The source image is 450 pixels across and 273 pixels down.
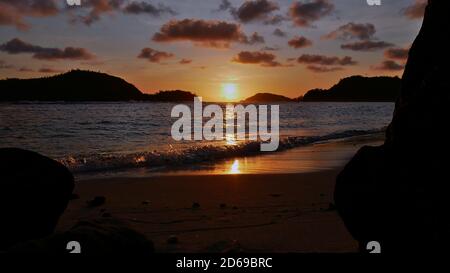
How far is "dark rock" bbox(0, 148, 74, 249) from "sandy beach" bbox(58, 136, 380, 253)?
4.08 feet

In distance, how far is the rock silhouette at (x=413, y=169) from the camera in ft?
10.8

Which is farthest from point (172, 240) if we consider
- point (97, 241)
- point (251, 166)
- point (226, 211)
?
point (251, 166)

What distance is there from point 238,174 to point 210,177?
91 cm

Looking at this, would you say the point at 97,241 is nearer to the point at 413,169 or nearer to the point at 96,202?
the point at 413,169

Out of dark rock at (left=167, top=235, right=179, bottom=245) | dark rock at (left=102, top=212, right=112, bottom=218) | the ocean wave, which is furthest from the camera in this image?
the ocean wave

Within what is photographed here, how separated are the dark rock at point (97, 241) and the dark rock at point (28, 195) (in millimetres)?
923

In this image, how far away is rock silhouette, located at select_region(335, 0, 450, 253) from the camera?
10.8ft

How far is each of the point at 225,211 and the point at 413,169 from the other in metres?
3.95

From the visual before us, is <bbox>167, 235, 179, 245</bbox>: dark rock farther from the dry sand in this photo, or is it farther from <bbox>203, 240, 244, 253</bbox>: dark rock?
<bbox>203, 240, 244, 253</bbox>: dark rock

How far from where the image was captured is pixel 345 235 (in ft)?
18.3

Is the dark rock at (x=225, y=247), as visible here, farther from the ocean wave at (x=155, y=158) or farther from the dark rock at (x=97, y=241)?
the ocean wave at (x=155, y=158)

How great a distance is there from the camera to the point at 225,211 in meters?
7.07

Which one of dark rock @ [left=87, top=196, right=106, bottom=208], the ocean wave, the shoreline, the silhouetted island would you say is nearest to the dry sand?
dark rock @ [left=87, top=196, right=106, bottom=208]
